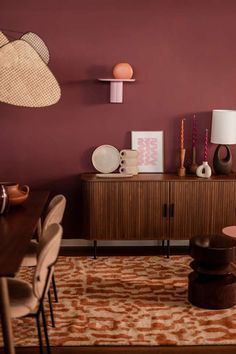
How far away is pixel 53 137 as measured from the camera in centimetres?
464

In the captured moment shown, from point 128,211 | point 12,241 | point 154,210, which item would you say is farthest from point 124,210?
point 12,241

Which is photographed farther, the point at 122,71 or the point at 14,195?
the point at 122,71

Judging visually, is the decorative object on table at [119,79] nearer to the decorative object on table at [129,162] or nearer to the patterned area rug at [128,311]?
the decorative object on table at [129,162]

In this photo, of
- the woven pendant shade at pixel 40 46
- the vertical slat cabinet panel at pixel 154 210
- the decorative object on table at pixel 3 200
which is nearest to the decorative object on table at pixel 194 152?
the vertical slat cabinet panel at pixel 154 210

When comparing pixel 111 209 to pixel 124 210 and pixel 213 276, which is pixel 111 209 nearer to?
pixel 124 210

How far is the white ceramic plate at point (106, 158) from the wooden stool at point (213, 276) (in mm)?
1453

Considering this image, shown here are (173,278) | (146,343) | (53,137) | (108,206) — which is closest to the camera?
(146,343)

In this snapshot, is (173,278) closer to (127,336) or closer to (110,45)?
(127,336)

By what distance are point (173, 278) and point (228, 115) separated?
154 centimetres

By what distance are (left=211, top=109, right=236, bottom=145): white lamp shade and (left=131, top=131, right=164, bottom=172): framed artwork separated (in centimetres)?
54

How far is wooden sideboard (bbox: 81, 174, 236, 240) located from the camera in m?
4.31

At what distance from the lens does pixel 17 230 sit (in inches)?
107

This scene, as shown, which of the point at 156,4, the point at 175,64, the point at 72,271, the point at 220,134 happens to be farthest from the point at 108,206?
the point at 156,4

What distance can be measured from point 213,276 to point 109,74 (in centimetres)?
219
